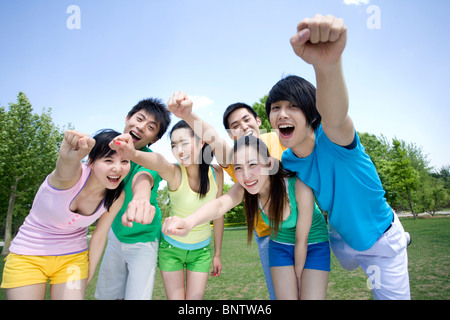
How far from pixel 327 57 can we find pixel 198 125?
1513 mm

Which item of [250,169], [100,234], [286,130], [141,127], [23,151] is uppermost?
[23,151]

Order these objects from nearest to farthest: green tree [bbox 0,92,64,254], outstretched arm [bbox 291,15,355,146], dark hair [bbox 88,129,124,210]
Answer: outstretched arm [bbox 291,15,355,146] → dark hair [bbox 88,129,124,210] → green tree [bbox 0,92,64,254]

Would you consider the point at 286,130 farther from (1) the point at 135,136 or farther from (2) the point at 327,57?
(1) the point at 135,136

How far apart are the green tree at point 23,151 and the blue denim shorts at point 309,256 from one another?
19193mm

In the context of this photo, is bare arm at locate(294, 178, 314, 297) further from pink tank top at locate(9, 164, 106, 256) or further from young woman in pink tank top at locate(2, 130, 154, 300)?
pink tank top at locate(9, 164, 106, 256)

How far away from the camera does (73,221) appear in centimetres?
293

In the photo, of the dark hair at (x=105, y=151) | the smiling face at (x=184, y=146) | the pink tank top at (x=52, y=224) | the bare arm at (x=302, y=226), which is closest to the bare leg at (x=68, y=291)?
the pink tank top at (x=52, y=224)

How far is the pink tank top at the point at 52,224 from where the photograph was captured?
111 inches

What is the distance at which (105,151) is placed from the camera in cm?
290

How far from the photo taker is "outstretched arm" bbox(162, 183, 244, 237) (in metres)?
2.04

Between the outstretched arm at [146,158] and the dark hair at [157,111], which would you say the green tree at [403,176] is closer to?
the dark hair at [157,111]

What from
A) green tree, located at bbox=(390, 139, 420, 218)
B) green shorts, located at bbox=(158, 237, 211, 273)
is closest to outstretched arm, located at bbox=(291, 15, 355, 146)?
green shorts, located at bbox=(158, 237, 211, 273)

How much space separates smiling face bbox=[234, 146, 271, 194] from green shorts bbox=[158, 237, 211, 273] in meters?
1.06

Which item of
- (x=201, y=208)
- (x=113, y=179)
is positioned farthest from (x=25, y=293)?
(x=201, y=208)
